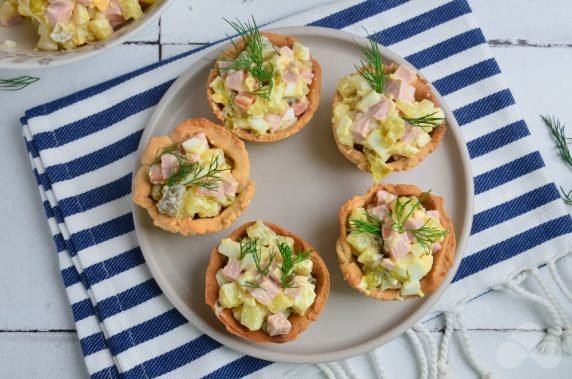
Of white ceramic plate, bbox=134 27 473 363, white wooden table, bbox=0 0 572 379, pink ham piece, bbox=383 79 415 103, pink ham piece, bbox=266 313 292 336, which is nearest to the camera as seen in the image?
pink ham piece, bbox=266 313 292 336

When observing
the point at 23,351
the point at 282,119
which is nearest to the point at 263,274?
the point at 282,119

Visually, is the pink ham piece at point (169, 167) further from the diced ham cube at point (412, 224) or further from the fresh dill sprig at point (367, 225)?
the diced ham cube at point (412, 224)

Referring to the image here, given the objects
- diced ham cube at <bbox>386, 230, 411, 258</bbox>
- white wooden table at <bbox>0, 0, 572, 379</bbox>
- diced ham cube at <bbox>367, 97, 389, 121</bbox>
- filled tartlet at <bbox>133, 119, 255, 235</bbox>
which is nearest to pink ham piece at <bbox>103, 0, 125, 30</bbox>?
white wooden table at <bbox>0, 0, 572, 379</bbox>

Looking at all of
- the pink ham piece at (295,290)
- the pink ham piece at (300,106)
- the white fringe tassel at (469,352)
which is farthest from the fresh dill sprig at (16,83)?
the white fringe tassel at (469,352)

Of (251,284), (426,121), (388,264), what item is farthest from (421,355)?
(426,121)

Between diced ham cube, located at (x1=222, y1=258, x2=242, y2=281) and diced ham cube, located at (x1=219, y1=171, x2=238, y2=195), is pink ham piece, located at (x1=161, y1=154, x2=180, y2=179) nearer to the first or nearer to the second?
diced ham cube, located at (x1=219, y1=171, x2=238, y2=195)
